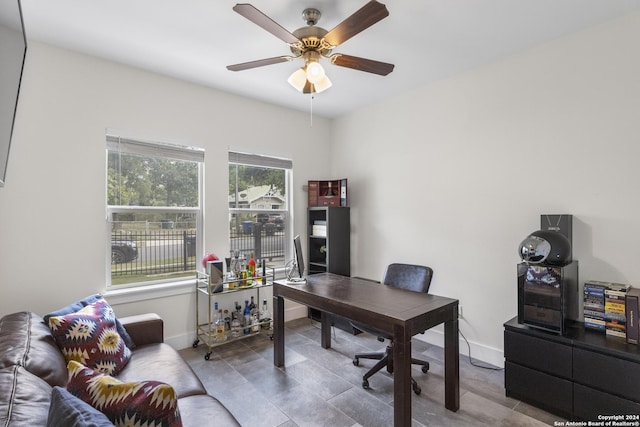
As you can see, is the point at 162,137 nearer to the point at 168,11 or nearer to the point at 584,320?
the point at 168,11

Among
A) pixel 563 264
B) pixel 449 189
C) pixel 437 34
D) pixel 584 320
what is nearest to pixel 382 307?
pixel 563 264

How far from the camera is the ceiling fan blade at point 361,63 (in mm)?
2084

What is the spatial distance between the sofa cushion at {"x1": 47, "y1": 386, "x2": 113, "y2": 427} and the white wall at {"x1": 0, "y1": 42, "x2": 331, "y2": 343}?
2.07 m

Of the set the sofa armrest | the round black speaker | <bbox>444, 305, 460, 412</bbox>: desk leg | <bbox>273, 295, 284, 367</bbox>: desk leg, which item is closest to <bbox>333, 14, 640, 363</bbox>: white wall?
the round black speaker

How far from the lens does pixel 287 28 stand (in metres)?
2.30

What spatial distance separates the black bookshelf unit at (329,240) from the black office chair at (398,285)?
996 mm

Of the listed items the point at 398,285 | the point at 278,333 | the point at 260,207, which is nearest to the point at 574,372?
the point at 398,285

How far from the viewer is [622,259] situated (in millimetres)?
2176

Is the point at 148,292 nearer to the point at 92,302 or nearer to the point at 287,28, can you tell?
the point at 92,302

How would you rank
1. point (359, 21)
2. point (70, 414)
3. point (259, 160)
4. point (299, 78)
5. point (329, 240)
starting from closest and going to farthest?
point (70, 414)
point (359, 21)
point (299, 78)
point (259, 160)
point (329, 240)

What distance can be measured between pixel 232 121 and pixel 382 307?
2628 millimetres

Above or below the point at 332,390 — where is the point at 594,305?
above

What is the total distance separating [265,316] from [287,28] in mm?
2867

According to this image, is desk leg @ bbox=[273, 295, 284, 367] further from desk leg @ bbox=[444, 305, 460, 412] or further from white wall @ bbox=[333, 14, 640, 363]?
white wall @ bbox=[333, 14, 640, 363]
